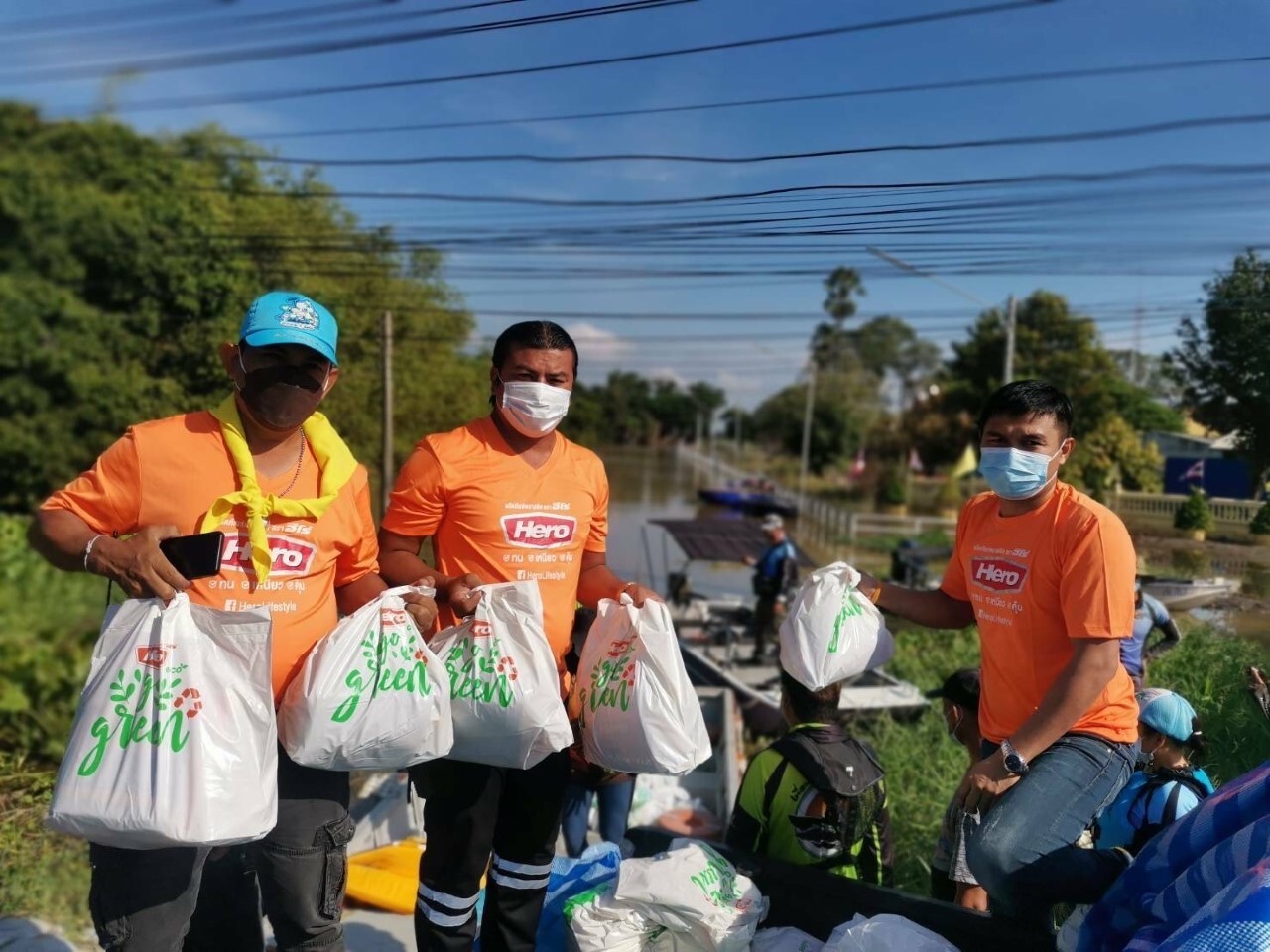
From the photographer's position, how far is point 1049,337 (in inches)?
882

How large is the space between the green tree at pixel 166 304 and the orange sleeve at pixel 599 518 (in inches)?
511

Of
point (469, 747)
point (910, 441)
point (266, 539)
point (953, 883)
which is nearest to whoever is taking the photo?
point (266, 539)

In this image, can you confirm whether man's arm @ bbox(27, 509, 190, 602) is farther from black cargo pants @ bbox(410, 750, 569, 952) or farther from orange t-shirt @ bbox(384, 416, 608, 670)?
black cargo pants @ bbox(410, 750, 569, 952)

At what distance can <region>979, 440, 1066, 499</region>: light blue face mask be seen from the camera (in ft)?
7.78

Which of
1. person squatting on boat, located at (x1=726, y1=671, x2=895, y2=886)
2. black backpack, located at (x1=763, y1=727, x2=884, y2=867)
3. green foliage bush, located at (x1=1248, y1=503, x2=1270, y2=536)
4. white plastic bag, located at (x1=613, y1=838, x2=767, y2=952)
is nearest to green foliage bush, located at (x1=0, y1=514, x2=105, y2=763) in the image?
white plastic bag, located at (x1=613, y1=838, x2=767, y2=952)

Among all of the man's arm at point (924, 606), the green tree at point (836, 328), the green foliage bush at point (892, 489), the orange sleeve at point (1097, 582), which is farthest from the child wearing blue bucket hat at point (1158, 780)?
the green tree at point (836, 328)

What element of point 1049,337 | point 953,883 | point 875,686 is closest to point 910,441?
point 1049,337

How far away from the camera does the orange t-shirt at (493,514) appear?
241 centimetres

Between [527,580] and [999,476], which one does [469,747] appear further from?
[999,476]

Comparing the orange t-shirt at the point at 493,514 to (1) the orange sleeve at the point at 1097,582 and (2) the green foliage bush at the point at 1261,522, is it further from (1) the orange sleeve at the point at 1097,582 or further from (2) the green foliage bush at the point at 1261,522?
(2) the green foliage bush at the point at 1261,522

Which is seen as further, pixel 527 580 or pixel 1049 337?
pixel 1049 337

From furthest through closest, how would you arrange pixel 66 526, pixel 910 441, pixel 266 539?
pixel 910 441
pixel 266 539
pixel 66 526

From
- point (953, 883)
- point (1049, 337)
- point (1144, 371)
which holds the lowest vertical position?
point (953, 883)

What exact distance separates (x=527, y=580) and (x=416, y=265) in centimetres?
1487
